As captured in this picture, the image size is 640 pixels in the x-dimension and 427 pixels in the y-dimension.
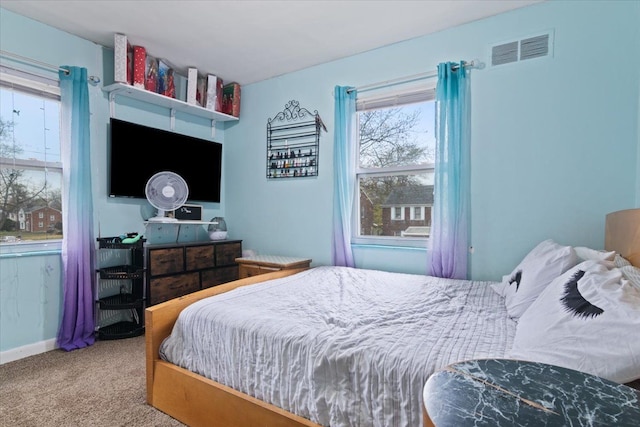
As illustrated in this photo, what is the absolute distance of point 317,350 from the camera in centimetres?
132

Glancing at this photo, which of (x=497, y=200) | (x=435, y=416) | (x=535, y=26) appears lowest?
(x=435, y=416)

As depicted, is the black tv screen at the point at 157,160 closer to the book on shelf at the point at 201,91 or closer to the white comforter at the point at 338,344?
the book on shelf at the point at 201,91

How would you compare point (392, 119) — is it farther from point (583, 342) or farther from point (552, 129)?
point (583, 342)

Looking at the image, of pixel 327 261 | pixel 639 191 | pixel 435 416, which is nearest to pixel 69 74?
pixel 327 261

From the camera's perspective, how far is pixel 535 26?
237 centimetres

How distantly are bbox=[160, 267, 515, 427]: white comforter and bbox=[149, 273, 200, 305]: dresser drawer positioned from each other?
1259 mm

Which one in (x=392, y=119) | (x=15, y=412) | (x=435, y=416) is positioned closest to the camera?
(x=435, y=416)

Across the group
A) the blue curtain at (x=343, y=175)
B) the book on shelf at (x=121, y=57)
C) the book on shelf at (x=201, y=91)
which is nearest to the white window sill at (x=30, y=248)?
the book on shelf at (x=121, y=57)

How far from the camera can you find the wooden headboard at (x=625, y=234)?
1558 millimetres

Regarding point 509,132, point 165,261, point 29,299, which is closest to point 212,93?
point 165,261

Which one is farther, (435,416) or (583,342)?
(583,342)

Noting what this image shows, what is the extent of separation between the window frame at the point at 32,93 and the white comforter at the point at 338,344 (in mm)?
1680

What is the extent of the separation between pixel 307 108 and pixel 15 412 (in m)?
3.06

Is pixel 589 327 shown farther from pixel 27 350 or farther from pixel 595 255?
pixel 27 350
